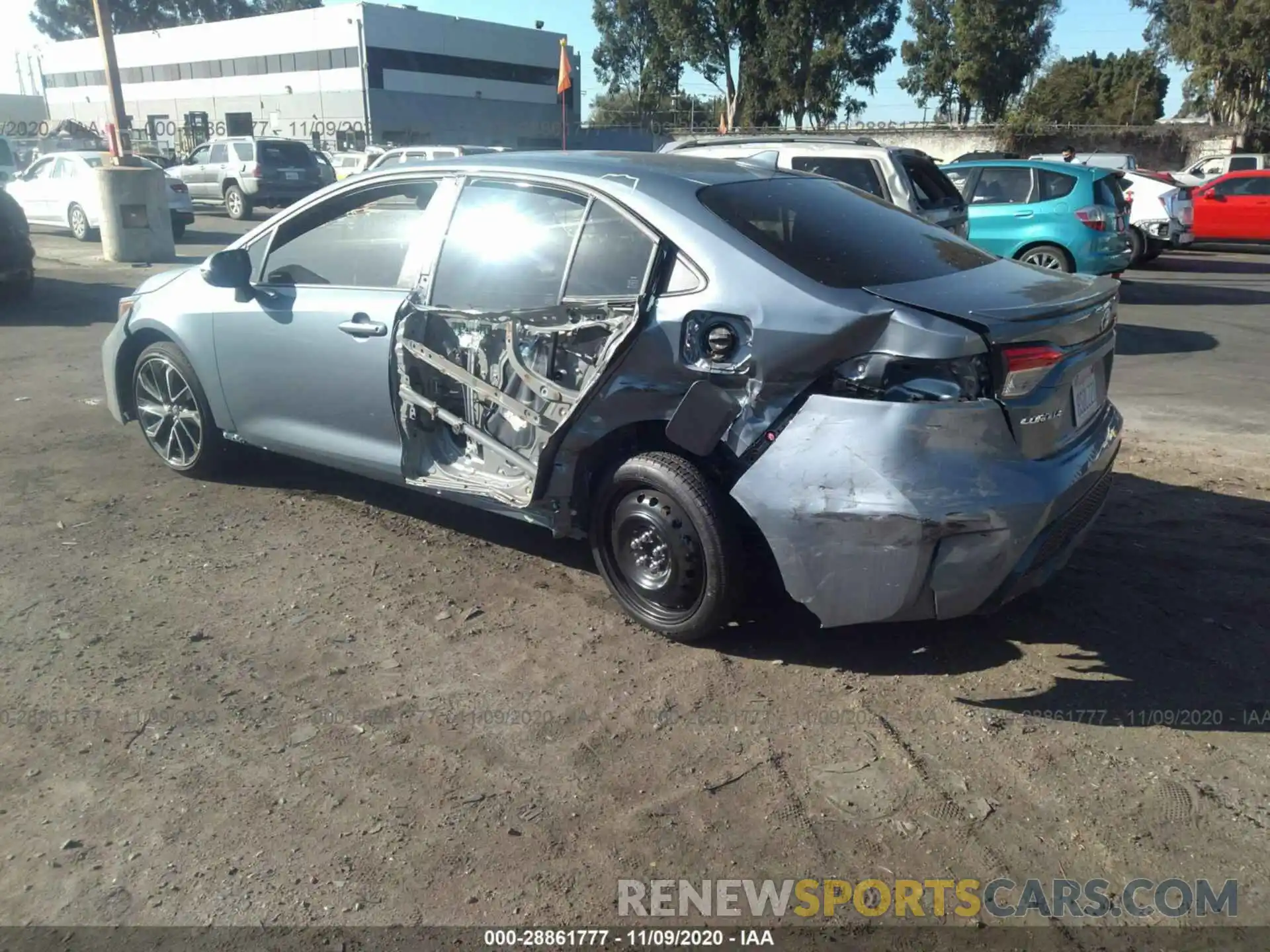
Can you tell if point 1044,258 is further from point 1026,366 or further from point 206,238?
point 206,238

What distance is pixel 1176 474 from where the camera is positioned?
5.80 metres

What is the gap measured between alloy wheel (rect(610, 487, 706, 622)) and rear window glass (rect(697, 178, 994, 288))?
99cm

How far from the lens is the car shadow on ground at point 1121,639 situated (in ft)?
11.4

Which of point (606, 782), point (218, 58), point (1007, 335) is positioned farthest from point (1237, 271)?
point (218, 58)

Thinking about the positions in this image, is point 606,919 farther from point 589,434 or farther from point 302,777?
point 589,434

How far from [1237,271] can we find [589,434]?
1669cm

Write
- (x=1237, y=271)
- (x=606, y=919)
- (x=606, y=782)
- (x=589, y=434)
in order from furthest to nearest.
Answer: (x=1237, y=271) < (x=589, y=434) < (x=606, y=782) < (x=606, y=919)

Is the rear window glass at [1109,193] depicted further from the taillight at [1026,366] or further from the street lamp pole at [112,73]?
the street lamp pole at [112,73]

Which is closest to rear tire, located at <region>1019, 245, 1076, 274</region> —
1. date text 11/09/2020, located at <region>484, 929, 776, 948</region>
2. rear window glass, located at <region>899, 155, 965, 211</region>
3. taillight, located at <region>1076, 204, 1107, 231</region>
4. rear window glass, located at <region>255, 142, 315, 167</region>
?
taillight, located at <region>1076, 204, 1107, 231</region>

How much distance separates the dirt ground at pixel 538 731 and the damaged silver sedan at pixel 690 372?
40cm

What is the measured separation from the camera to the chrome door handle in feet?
14.5

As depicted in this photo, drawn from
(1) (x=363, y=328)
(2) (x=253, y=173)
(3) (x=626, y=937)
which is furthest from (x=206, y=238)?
(3) (x=626, y=937)

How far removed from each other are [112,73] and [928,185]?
13697 millimetres

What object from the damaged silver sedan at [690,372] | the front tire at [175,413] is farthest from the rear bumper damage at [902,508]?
the front tire at [175,413]
